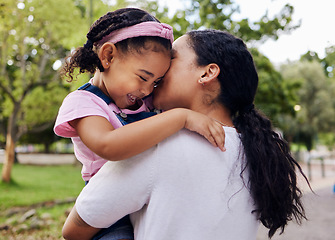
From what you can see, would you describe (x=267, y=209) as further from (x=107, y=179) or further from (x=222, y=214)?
(x=107, y=179)

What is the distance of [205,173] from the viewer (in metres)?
1.19

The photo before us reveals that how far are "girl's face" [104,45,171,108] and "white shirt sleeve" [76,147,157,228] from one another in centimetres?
45

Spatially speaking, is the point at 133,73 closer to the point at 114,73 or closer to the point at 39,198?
the point at 114,73

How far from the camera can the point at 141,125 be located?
3.95ft

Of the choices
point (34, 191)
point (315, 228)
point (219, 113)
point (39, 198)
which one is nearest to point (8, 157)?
point (34, 191)

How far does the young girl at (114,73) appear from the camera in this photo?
1329mm

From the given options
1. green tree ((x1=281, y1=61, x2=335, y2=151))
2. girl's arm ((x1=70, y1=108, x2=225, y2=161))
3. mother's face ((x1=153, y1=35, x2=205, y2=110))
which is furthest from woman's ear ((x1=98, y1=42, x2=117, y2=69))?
green tree ((x1=281, y1=61, x2=335, y2=151))

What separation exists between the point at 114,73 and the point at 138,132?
0.48m

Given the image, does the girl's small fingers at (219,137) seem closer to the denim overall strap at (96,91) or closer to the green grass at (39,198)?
the denim overall strap at (96,91)

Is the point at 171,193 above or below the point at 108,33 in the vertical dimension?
below

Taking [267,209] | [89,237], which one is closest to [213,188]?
[267,209]

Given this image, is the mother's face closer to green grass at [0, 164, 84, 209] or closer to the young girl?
the young girl

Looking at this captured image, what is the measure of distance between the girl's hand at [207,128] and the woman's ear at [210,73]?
208mm

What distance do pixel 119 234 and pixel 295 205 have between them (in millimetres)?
738
